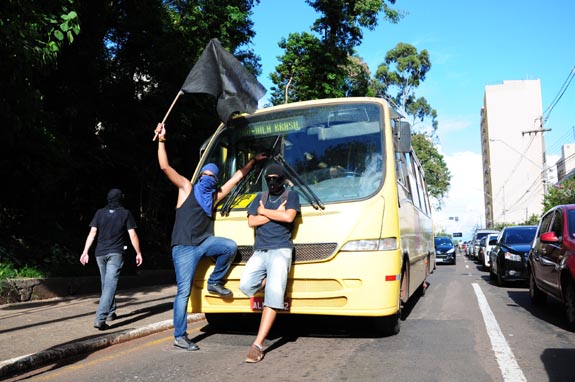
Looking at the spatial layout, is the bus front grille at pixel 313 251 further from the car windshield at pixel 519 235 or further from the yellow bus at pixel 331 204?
the car windshield at pixel 519 235

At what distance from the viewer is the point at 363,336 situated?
622cm

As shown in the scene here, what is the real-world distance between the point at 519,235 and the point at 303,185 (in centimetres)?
1047

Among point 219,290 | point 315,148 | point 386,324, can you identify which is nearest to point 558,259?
point 386,324

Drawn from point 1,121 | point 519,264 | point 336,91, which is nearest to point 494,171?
point 336,91

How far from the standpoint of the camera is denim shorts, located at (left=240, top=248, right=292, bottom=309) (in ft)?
16.9

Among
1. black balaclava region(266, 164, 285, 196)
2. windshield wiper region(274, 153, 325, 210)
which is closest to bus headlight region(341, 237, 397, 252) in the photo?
windshield wiper region(274, 153, 325, 210)

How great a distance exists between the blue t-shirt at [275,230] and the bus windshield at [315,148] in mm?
414

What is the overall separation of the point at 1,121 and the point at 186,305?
5405 millimetres

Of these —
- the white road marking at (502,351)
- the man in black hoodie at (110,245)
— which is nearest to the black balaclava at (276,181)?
the man in black hoodie at (110,245)

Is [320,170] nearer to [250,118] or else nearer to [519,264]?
[250,118]

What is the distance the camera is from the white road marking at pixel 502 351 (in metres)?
4.52

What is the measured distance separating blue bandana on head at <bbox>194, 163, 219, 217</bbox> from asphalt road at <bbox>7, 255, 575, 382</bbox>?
5.15ft

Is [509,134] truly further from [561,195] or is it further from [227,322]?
[227,322]

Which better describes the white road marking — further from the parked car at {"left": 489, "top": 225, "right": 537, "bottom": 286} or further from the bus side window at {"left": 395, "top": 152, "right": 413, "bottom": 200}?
the parked car at {"left": 489, "top": 225, "right": 537, "bottom": 286}
